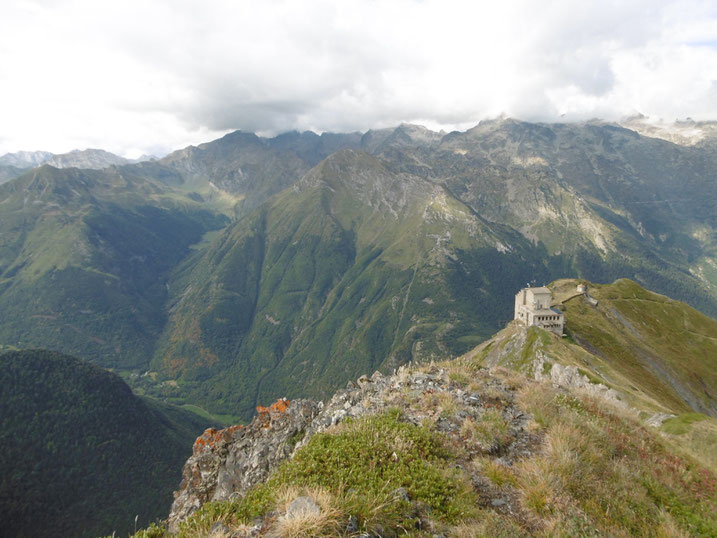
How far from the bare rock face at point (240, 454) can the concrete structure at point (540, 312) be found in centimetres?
7873

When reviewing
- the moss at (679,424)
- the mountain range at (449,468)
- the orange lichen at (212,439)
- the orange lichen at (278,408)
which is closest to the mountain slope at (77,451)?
the orange lichen at (212,439)

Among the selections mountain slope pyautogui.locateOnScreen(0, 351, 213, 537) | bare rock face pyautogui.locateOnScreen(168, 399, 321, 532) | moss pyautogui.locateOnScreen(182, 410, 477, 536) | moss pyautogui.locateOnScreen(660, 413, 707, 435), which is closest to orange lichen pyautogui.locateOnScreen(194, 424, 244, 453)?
bare rock face pyautogui.locateOnScreen(168, 399, 321, 532)

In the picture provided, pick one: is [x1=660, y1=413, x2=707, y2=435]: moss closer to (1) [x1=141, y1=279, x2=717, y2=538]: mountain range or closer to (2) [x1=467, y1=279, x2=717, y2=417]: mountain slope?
(2) [x1=467, y1=279, x2=717, y2=417]: mountain slope

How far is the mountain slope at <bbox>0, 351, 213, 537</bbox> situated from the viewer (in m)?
100

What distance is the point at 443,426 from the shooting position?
11969 mm

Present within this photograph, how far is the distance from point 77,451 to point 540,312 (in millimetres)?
158411

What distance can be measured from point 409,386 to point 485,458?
229 inches

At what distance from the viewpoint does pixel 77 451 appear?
123375 mm

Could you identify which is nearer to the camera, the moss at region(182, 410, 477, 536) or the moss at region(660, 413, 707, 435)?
the moss at region(182, 410, 477, 536)

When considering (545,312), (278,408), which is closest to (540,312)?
(545,312)

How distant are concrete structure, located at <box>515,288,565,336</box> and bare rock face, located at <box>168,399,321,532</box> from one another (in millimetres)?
78726

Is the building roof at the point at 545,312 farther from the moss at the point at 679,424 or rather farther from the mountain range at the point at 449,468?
the mountain range at the point at 449,468

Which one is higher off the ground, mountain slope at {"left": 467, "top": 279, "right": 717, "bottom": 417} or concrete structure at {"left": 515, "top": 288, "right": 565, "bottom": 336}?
concrete structure at {"left": 515, "top": 288, "right": 565, "bottom": 336}

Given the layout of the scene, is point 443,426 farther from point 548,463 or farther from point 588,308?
point 588,308
